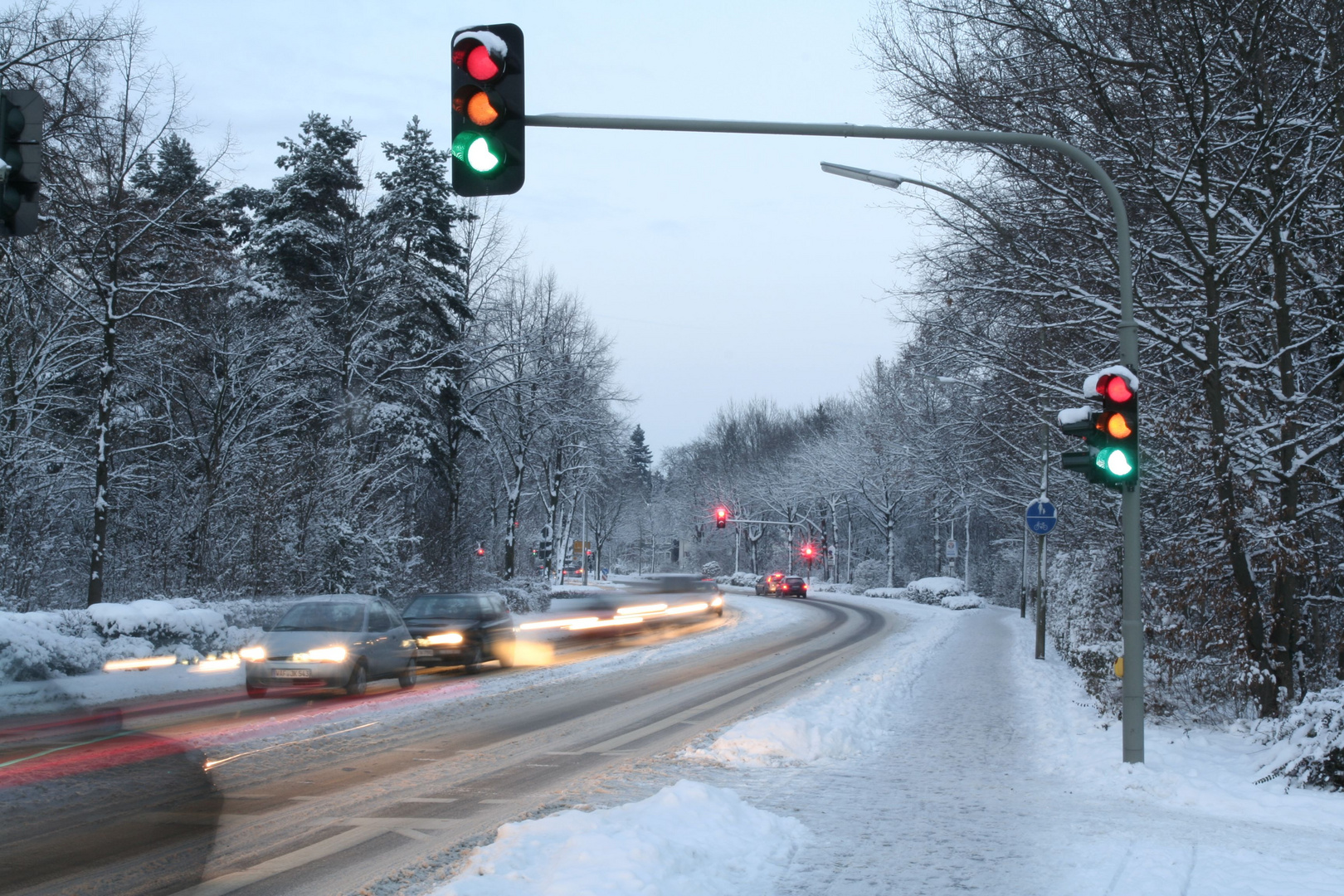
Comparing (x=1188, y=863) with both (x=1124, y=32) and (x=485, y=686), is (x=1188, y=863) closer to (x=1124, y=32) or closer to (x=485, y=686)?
(x=1124, y=32)

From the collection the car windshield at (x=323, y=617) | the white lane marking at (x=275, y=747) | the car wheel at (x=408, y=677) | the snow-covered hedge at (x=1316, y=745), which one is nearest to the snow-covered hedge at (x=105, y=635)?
the car windshield at (x=323, y=617)

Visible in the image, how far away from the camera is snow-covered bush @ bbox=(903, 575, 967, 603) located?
55.6 metres

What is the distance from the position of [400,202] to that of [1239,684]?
114 feet

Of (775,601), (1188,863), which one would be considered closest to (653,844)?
(1188,863)

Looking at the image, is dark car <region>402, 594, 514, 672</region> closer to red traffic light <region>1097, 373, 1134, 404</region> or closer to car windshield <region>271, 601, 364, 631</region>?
car windshield <region>271, 601, 364, 631</region>

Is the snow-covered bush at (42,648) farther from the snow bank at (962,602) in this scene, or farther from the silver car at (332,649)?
the snow bank at (962,602)

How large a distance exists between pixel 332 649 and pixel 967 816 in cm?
1010

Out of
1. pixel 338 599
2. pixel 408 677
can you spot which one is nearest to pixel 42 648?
pixel 338 599

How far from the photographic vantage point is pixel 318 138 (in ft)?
119

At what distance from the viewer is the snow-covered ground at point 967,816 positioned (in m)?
6.50

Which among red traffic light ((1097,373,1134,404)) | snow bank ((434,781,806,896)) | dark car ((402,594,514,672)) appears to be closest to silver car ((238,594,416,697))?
dark car ((402,594,514,672))

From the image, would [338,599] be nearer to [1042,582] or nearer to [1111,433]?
[1111,433]

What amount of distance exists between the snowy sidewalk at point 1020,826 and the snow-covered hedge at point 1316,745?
0.27 meters

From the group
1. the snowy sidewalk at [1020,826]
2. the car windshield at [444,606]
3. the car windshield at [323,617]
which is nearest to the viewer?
the snowy sidewalk at [1020,826]
